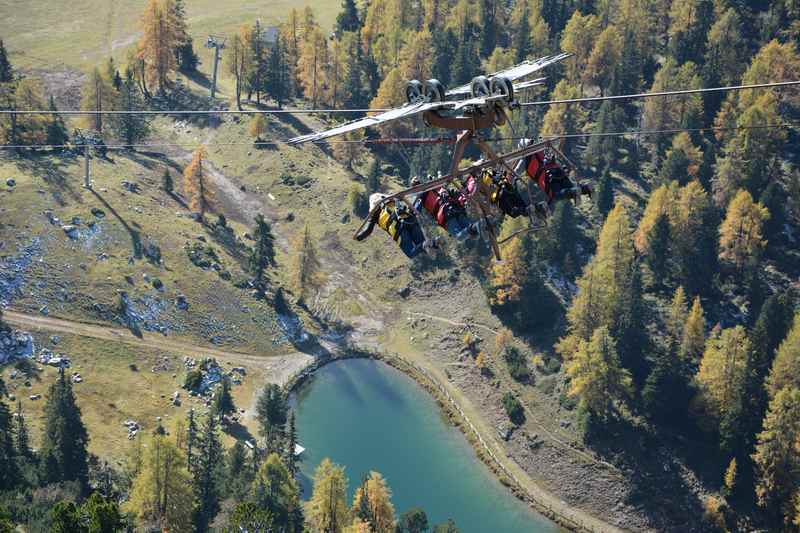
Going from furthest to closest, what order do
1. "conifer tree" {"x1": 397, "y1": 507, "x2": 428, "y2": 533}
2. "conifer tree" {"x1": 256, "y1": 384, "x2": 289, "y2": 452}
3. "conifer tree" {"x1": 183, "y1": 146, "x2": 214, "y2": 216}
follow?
"conifer tree" {"x1": 183, "y1": 146, "x2": 214, "y2": 216}
"conifer tree" {"x1": 256, "y1": 384, "x2": 289, "y2": 452}
"conifer tree" {"x1": 397, "y1": 507, "x2": 428, "y2": 533}

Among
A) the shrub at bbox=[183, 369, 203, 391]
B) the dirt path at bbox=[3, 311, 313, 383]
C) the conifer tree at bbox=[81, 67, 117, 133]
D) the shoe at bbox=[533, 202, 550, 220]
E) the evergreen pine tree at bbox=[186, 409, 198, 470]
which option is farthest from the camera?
the conifer tree at bbox=[81, 67, 117, 133]

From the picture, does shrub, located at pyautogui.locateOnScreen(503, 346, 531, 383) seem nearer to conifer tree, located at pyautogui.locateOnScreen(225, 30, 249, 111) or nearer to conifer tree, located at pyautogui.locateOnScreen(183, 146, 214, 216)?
conifer tree, located at pyautogui.locateOnScreen(183, 146, 214, 216)

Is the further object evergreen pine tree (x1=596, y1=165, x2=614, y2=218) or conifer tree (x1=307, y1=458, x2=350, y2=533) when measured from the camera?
evergreen pine tree (x1=596, y1=165, x2=614, y2=218)

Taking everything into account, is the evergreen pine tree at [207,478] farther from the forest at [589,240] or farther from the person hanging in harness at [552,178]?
the person hanging in harness at [552,178]

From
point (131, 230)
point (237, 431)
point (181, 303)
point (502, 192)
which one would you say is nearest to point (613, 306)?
point (237, 431)

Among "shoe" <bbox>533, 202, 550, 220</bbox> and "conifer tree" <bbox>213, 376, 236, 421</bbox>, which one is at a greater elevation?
"shoe" <bbox>533, 202, 550, 220</bbox>

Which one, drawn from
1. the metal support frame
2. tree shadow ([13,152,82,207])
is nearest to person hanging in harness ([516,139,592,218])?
tree shadow ([13,152,82,207])

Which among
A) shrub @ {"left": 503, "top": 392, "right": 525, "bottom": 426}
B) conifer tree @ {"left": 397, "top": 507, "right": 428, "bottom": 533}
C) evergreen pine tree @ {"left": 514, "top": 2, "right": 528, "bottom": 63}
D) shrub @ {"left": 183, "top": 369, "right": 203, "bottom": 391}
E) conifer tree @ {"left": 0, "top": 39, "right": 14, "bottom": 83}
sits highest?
evergreen pine tree @ {"left": 514, "top": 2, "right": 528, "bottom": 63}
